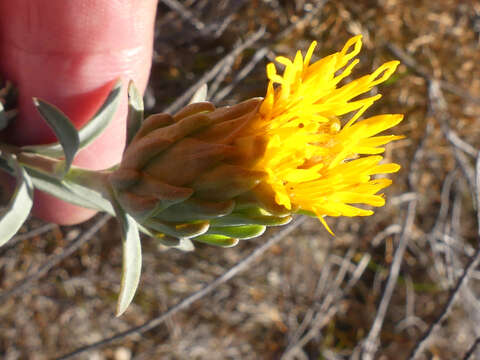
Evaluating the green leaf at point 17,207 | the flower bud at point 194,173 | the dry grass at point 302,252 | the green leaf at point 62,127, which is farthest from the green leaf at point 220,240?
the dry grass at point 302,252

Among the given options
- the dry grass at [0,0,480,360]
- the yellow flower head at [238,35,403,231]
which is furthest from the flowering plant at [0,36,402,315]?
the dry grass at [0,0,480,360]

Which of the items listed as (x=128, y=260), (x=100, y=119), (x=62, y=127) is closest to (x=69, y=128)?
(x=62, y=127)

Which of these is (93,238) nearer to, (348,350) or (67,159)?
(67,159)

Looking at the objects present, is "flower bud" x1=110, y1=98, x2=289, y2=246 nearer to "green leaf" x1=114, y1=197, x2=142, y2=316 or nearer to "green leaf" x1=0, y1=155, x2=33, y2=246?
"green leaf" x1=114, y1=197, x2=142, y2=316

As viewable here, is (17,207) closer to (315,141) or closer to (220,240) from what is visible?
(220,240)

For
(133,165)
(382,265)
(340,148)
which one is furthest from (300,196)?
(382,265)
